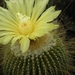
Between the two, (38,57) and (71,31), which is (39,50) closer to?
(38,57)

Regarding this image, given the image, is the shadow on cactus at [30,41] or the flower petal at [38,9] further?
the flower petal at [38,9]

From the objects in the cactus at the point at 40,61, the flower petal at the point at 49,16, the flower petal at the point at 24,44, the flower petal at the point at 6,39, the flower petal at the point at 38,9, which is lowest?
the cactus at the point at 40,61

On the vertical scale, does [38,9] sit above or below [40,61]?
above

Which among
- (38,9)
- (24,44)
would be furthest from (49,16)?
(24,44)

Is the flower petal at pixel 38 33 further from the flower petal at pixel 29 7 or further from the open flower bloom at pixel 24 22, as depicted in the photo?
the flower petal at pixel 29 7

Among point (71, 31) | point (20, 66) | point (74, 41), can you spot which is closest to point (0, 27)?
point (20, 66)

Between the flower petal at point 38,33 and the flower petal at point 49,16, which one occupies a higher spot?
the flower petal at point 49,16

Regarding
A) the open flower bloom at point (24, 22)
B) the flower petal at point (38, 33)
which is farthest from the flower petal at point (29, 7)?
the flower petal at point (38, 33)

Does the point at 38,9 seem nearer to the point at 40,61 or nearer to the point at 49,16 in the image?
the point at 49,16

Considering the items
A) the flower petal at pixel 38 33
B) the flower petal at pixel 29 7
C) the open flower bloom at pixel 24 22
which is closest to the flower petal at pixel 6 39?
the open flower bloom at pixel 24 22

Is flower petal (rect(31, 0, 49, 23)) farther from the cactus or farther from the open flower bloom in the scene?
the cactus
